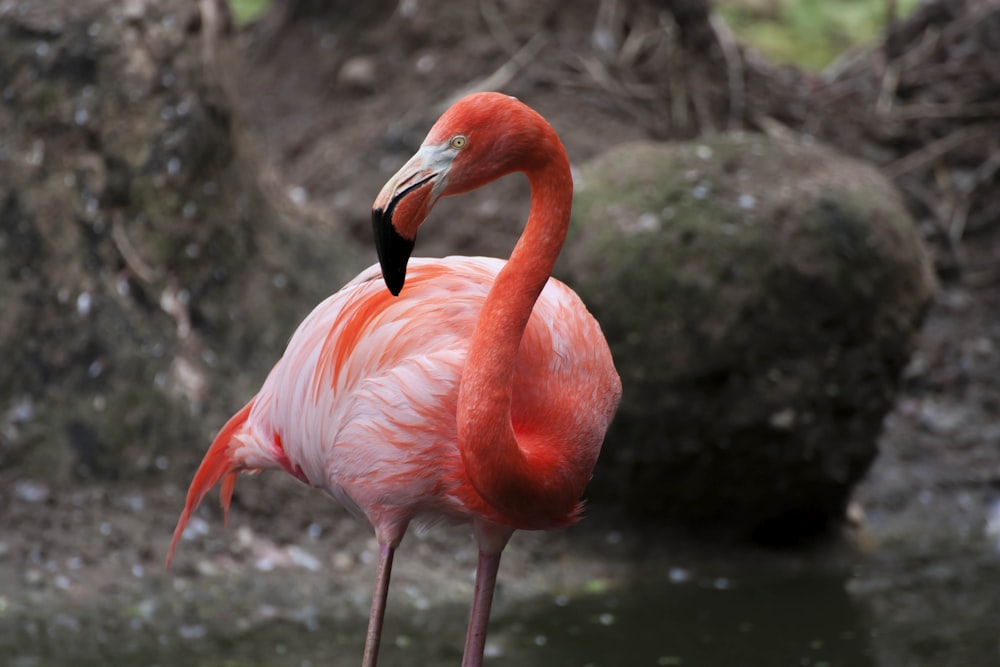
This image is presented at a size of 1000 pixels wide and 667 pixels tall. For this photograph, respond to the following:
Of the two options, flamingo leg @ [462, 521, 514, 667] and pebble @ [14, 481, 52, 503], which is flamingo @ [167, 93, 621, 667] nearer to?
flamingo leg @ [462, 521, 514, 667]

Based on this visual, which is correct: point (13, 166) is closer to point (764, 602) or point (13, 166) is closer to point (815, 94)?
point (764, 602)

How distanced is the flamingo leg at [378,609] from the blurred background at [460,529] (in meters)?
1.02

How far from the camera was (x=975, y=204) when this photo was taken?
6.67 meters

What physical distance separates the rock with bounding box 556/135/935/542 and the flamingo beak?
7.86 feet

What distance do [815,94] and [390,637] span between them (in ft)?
14.9

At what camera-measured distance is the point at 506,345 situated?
239 centimetres

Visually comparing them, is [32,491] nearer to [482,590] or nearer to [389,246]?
[482,590]

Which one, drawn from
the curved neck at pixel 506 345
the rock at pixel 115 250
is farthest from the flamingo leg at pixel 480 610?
the rock at pixel 115 250

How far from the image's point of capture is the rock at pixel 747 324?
14.6 feet

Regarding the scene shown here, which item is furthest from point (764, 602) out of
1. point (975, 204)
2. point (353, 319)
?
point (975, 204)

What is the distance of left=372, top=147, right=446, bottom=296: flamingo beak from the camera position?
215 cm

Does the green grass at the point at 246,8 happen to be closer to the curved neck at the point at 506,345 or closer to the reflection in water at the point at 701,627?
the reflection in water at the point at 701,627

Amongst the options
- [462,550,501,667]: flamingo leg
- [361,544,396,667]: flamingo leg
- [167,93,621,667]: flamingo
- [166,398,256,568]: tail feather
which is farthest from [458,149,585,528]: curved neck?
[166,398,256,568]: tail feather

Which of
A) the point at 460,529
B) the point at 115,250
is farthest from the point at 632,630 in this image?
the point at 115,250
